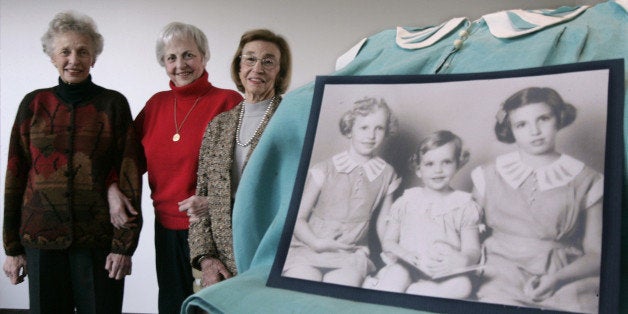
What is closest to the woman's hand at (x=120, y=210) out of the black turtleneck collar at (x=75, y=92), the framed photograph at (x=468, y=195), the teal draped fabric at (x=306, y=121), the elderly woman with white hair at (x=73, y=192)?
the elderly woman with white hair at (x=73, y=192)

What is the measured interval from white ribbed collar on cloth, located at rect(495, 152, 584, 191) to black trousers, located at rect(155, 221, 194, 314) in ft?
3.91

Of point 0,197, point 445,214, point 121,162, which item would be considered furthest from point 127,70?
point 445,214

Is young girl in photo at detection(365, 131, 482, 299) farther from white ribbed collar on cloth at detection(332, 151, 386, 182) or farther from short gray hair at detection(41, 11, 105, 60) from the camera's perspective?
short gray hair at detection(41, 11, 105, 60)

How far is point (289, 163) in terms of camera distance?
0.56 m

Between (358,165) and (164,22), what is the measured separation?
285cm

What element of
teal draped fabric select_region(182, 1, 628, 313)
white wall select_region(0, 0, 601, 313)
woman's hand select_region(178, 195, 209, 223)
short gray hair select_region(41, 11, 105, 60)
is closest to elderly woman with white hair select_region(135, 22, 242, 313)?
woman's hand select_region(178, 195, 209, 223)

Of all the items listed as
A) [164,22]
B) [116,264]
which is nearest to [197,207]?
[116,264]

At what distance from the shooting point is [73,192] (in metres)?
1.47

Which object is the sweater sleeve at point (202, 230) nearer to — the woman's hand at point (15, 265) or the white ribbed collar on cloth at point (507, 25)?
the woman's hand at point (15, 265)

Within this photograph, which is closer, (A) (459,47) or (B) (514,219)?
(B) (514,219)

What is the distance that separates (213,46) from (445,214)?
2.80 meters

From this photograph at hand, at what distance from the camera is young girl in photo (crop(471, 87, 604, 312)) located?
1.18ft

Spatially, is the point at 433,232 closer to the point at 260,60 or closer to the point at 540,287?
the point at 540,287

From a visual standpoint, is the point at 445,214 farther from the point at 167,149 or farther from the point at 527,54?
the point at 167,149
